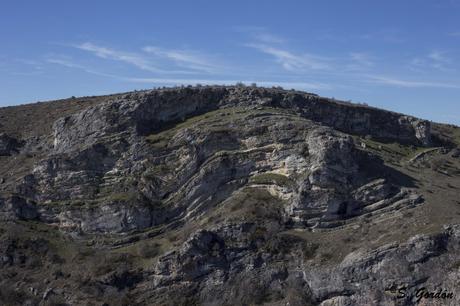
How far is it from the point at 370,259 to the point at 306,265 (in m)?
5.77

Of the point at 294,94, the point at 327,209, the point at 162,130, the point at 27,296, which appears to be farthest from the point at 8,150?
the point at 327,209

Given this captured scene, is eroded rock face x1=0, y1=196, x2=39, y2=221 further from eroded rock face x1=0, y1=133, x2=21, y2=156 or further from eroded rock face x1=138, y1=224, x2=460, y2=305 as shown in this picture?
eroded rock face x1=138, y1=224, x2=460, y2=305

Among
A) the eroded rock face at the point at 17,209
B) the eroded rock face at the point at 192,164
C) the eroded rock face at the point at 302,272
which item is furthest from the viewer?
the eroded rock face at the point at 17,209

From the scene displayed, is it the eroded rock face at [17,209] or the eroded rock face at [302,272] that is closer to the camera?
the eroded rock face at [302,272]

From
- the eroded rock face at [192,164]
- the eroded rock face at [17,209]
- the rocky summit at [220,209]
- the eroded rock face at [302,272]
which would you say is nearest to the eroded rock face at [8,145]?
the rocky summit at [220,209]

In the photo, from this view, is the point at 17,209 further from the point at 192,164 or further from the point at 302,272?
the point at 302,272

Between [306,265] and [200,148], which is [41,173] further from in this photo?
[306,265]

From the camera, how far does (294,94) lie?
257 feet

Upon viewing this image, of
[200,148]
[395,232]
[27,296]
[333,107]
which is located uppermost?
[333,107]

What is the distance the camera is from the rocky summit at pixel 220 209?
5188cm

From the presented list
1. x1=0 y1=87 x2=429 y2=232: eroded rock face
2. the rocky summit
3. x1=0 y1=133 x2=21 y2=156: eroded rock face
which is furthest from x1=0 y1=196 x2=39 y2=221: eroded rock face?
x1=0 y1=133 x2=21 y2=156: eroded rock face

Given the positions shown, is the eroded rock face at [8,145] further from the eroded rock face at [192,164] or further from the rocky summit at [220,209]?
the eroded rock face at [192,164]

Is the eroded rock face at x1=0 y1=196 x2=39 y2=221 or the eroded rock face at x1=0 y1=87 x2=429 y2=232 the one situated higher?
the eroded rock face at x1=0 y1=87 x2=429 y2=232

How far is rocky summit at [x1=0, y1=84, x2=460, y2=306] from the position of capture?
5188 centimetres
